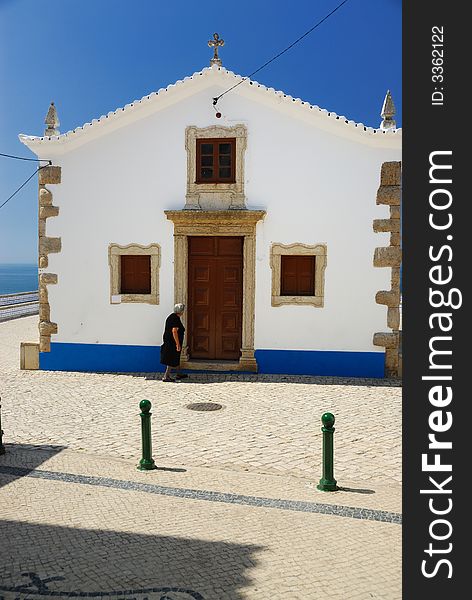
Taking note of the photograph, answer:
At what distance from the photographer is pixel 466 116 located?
7.82 feet

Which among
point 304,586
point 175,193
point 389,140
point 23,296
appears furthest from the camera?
point 23,296

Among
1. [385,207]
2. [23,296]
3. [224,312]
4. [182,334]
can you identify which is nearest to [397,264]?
[385,207]

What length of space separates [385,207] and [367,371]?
134 inches

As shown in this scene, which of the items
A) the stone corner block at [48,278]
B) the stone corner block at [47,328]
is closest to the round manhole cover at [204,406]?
the stone corner block at [47,328]

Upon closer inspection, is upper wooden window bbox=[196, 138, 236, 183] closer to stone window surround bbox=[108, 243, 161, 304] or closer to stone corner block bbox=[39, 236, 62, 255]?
stone window surround bbox=[108, 243, 161, 304]

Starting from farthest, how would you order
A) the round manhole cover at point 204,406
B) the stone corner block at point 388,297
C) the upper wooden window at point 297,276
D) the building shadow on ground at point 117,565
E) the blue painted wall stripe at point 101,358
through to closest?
1. the blue painted wall stripe at point 101,358
2. the upper wooden window at point 297,276
3. the stone corner block at point 388,297
4. the round manhole cover at point 204,406
5. the building shadow on ground at point 117,565

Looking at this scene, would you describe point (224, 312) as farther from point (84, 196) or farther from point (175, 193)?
point (84, 196)

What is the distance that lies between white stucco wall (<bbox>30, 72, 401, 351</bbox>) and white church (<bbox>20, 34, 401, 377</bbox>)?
29 mm

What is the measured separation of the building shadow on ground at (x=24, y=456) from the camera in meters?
5.80

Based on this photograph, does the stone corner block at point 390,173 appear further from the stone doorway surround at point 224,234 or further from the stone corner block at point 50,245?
the stone corner block at point 50,245

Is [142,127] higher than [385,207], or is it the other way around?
[142,127]

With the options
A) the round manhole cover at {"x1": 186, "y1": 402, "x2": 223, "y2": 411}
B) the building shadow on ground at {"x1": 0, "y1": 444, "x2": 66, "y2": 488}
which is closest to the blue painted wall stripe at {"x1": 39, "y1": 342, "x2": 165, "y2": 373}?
the round manhole cover at {"x1": 186, "y1": 402, "x2": 223, "y2": 411}

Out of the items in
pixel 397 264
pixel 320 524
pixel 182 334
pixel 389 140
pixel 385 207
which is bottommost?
pixel 320 524

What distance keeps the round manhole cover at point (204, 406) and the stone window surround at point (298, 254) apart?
3.04 meters
